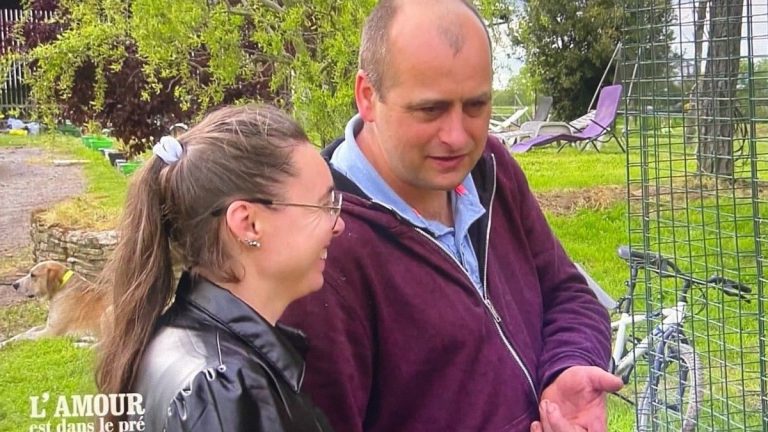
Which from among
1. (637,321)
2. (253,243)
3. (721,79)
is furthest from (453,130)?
(637,321)

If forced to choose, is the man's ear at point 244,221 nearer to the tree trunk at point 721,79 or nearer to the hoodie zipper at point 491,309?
the hoodie zipper at point 491,309

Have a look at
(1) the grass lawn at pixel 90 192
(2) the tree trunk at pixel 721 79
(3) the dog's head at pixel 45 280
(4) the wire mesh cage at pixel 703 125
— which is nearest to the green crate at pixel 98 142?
(1) the grass lawn at pixel 90 192

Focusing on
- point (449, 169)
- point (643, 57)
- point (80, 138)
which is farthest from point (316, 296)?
point (80, 138)

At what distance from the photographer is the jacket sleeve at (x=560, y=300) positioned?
1.79 m

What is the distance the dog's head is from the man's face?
15.0 feet

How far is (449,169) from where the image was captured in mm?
1618

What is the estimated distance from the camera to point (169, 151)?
1380 mm

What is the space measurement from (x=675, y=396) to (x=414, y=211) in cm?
271

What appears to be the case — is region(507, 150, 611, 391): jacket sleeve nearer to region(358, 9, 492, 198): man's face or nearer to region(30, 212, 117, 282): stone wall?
region(358, 9, 492, 198): man's face

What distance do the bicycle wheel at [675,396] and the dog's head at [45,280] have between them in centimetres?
362

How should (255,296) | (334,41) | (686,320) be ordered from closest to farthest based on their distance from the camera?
(255,296)
(686,320)
(334,41)

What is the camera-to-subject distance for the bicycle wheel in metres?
3.78

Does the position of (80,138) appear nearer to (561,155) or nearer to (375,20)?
(561,155)

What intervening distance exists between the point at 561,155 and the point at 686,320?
950 cm
